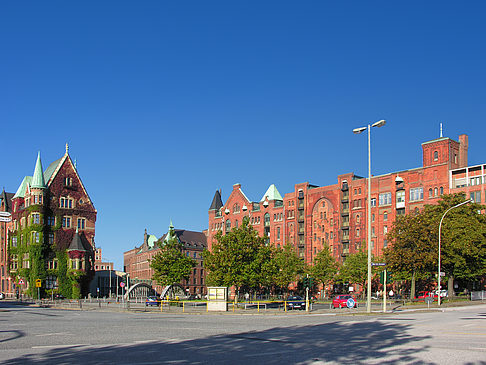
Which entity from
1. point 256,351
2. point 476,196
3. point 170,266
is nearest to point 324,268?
point 476,196

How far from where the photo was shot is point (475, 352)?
1576 cm

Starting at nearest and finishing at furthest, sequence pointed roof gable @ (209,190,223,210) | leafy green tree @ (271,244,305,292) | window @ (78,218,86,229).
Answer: leafy green tree @ (271,244,305,292) < window @ (78,218,86,229) < pointed roof gable @ (209,190,223,210)

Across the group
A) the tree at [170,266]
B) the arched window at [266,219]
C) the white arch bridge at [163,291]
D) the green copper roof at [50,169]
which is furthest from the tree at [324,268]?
the green copper roof at [50,169]

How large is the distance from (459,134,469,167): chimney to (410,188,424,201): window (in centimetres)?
871

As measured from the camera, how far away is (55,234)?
99562 millimetres

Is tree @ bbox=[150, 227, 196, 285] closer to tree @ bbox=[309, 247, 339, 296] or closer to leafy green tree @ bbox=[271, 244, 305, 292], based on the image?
leafy green tree @ bbox=[271, 244, 305, 292]

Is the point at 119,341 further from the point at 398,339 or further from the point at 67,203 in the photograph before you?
the point at 67,203

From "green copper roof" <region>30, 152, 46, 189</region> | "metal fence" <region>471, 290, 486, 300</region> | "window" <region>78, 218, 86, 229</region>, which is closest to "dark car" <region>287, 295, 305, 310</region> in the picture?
"metal fence" <region>471, 290, 486, 300</region>

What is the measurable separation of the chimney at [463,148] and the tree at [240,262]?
4898 centimetres

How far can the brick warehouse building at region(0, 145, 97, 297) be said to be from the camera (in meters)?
96.6

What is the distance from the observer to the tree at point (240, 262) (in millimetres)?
62750

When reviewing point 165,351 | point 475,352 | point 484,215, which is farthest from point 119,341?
point 484,215

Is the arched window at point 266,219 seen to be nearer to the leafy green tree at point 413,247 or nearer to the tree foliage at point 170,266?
the tree foliage at point 170,266

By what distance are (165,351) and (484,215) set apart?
6163 centimetres
